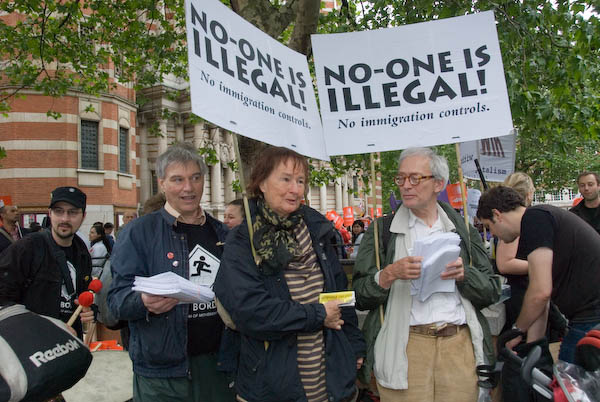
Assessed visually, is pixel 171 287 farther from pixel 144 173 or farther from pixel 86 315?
pixel 144 173

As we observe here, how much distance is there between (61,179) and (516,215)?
19402 mm

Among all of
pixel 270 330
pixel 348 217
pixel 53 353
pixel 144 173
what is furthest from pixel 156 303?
pixel 144 173

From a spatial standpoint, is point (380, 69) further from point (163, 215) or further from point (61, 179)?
point (61, 179)

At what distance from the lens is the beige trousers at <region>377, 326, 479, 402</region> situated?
2.52 metres

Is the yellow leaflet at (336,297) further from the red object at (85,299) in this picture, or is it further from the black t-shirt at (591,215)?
the black t-shirt at (591,215)

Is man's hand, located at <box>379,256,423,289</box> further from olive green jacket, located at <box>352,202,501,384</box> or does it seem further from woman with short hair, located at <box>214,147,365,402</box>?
woman with short hair, located at <box>214,147,365,402</box>

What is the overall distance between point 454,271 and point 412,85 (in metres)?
1.29

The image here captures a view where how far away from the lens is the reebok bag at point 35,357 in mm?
1899

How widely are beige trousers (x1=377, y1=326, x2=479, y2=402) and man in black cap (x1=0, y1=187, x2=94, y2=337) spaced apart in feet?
6.76

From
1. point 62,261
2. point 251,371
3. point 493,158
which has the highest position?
point 493,158

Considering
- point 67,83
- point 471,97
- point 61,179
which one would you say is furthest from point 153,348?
point 61,179

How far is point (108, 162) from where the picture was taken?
66.3 feet

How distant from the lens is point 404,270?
2.36 meters

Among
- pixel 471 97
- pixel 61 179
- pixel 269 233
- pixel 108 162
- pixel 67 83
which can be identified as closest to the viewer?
pixel 269 233
